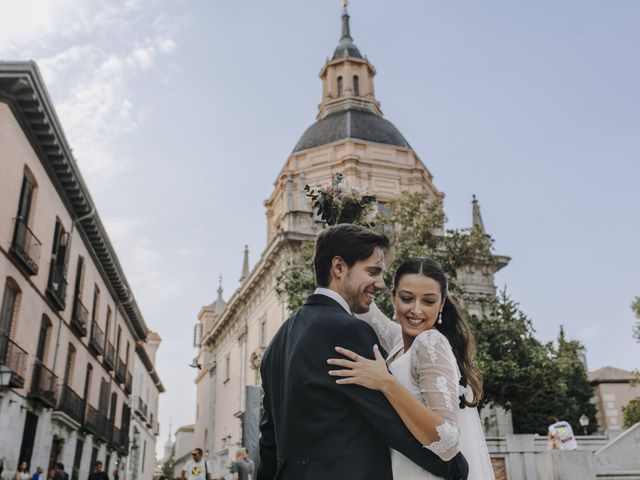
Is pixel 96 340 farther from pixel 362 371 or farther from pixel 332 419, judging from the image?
pixel 362 371

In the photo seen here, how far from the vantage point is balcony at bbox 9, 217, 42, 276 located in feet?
48.6

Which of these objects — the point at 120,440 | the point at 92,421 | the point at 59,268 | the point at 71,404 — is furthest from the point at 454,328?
the point at 120,440

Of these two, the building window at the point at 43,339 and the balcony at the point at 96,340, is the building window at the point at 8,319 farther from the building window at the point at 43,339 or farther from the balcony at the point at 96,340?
the balcony at the point at 96,340

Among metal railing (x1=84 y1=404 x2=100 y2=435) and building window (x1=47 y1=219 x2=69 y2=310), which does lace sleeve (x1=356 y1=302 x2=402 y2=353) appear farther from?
metal railing (x1=84 y1=404 x2=100 y2=435)

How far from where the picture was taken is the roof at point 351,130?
33.6 meters

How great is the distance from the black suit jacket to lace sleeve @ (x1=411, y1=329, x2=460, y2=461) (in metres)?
0.08

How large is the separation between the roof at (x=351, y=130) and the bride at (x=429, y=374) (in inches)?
1207

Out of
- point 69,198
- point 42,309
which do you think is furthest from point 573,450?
point 69,198

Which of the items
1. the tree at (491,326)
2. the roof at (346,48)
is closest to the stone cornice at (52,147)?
the tree at (491,326)

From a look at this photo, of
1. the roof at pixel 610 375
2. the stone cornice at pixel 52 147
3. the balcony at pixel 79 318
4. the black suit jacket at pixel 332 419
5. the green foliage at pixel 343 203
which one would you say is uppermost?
the roof at pixel 610 375

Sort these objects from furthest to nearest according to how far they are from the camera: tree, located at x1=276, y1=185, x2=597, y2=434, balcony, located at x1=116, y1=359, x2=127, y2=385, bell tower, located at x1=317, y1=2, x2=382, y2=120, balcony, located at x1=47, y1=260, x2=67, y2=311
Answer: bell tower, located at x1=317, y1=2, x2=382, y2=120 < balcony, located at x1=116, y1=359, x2=127, y2=385 < tree, located at x1=276, y1=185, x2=597, y2=434 < balcony, located at x1=47, y1=260, x2=67, y2=311

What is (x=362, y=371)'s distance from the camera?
2.38 m

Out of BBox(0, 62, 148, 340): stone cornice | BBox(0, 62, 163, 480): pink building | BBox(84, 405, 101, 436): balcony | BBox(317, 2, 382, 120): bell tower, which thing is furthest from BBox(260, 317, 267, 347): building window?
BBox(317, 2, 382, 120): bell tower

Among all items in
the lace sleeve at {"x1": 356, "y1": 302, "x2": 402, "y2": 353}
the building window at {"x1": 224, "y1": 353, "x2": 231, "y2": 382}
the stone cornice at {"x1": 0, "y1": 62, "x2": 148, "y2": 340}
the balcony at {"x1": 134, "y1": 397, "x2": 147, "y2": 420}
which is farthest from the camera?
the building window at {"x1": 224, "y1": 353, "x2": 231, "y2": 382}
